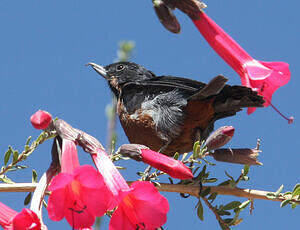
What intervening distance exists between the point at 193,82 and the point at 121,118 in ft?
2.37

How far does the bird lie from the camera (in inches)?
140

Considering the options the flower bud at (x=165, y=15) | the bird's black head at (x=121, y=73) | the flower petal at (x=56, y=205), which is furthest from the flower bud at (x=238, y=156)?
the bird's black head at (x=121, y=73)

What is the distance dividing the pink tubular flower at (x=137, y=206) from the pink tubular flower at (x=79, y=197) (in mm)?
76

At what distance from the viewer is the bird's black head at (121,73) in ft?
13.4

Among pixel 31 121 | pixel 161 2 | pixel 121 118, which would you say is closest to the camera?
pixel 31 121

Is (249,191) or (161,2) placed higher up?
(161,2)

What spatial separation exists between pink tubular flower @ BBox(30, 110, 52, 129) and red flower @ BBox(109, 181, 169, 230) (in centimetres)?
45

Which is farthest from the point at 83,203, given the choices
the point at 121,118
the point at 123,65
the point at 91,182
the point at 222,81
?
the point at 123,65

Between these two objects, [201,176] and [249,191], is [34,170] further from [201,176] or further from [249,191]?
[249,191]

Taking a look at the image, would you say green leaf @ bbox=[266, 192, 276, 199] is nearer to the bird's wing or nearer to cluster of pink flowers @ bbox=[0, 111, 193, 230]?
cluster of pink flowers @ bbox=[0, 111, 193, 230]

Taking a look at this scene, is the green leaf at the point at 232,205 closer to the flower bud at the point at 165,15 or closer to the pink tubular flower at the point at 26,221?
the flower bud at the point at 165,15

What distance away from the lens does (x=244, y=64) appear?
2748 millimetres

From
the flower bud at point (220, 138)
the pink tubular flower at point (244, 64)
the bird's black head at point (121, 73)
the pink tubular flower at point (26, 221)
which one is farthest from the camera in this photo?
the bird's black head at point (121, 73)

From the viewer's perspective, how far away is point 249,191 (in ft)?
8.61
